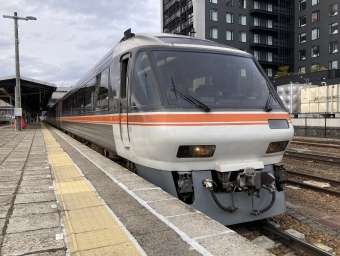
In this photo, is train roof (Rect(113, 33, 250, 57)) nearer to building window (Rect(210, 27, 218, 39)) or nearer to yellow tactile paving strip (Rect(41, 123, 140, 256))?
yellow tactile paving strip (Rect(41, 123, 140, 256))

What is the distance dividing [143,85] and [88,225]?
2135 millimetres

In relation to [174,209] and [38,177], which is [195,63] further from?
[38,177]

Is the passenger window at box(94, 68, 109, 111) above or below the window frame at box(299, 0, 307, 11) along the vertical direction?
below

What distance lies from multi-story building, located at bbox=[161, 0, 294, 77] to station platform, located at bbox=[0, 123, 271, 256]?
130 ft

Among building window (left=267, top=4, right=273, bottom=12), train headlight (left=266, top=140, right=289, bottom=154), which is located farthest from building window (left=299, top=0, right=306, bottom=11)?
train headlight (left=266, top=140, right=289, bottom=154)

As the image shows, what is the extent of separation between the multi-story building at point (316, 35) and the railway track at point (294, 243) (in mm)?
40811

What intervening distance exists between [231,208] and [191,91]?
5.39 feet

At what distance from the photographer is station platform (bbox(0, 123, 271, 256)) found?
8.48 ft

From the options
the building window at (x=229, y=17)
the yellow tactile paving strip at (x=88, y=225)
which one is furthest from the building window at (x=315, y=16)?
the yellow tactile paving strip at (x=88, y=225)

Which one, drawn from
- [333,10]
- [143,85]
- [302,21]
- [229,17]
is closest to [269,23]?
[302,21]

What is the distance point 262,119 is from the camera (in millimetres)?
4371

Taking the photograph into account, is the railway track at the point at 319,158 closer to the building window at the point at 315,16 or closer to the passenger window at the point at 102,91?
the passenger window at the point at 102,91

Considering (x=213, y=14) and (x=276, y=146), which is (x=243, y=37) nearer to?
(x=213, y=14)

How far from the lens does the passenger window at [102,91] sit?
664 cm
